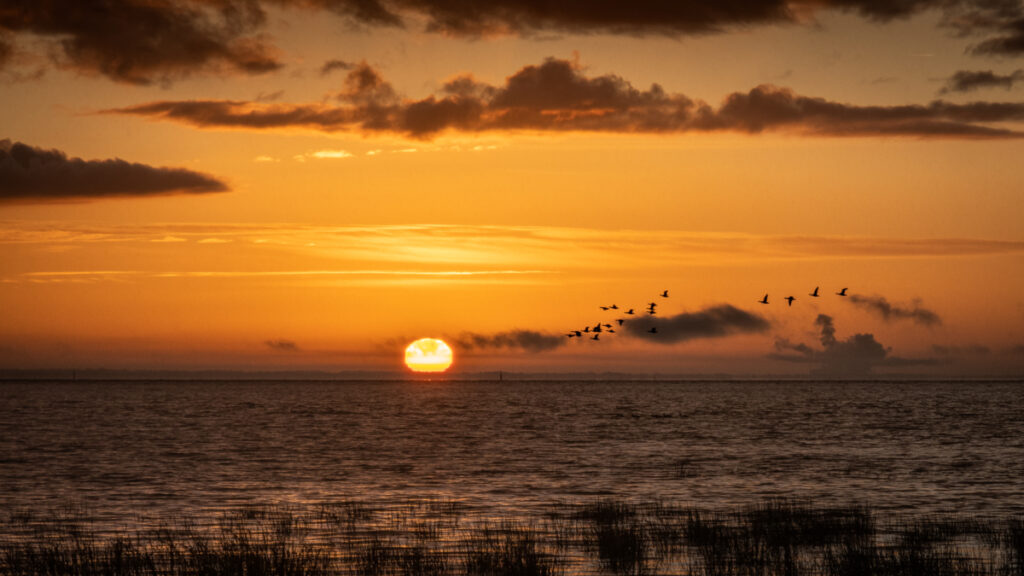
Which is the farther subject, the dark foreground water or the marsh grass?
the dark foreground water

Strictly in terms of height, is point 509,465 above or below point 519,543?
below

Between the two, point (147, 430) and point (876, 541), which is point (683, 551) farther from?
point (147, 430)

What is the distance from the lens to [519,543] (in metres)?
27.9

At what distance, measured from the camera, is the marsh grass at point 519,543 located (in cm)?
2527

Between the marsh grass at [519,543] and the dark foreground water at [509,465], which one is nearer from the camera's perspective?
the marsh grass at [519,543]

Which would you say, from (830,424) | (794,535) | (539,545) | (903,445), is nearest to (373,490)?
(539,545)

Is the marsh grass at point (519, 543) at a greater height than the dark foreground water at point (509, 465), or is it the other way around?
the marsh grass at point (519, 543)

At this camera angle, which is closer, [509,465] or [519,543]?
[519,543]

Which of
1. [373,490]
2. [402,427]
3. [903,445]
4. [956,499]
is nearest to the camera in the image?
[956,499]

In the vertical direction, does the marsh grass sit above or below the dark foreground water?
above

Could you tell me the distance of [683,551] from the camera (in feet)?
94.7

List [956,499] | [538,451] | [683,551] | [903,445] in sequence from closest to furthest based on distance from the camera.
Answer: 1. [683,551]
2. [956,499]
3. [538,451]
4. [903,445]

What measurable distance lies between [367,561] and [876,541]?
47.6 ft

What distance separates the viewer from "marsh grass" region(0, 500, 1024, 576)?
82.9 ft
